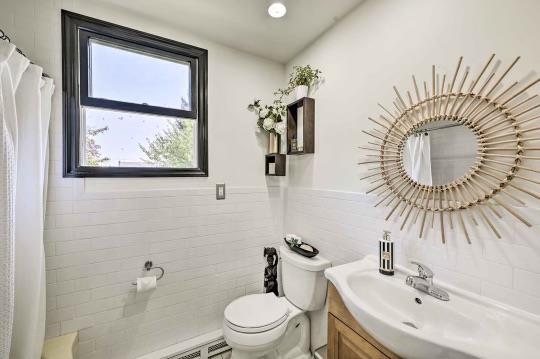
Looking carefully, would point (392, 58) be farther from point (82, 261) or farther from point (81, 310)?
point (81, 310)

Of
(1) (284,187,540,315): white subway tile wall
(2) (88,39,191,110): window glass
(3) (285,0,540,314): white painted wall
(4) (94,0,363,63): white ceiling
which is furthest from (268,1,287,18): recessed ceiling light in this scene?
(1) (284,187,540,315): white subway tile wall

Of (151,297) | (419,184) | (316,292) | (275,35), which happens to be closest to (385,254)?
(419,184)

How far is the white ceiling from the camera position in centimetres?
146

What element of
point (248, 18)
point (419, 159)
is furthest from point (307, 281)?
point (248, 18)

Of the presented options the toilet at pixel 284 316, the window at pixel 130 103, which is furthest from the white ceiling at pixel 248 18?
the toilet at pixel 284 316

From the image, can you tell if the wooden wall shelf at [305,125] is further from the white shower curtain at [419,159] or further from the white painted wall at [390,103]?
the white shower curtain at [419,159]

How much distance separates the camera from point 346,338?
3.52 feet

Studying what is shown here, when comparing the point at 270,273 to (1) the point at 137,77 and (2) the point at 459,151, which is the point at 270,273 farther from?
(1) the point at 137,77

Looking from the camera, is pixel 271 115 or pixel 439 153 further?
pixel 271 115

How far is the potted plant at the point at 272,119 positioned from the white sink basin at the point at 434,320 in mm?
1178

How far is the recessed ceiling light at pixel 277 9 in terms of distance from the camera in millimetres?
1423

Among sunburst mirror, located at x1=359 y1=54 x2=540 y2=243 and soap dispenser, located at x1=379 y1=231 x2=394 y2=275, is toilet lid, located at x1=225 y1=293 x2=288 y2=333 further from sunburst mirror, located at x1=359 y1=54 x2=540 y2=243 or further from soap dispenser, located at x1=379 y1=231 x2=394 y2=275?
sunburst mirror, located at x1=359 y1=54 x2=540 y2=243

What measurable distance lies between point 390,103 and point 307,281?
1.27m

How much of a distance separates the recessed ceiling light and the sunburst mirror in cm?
89
